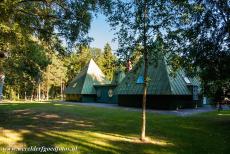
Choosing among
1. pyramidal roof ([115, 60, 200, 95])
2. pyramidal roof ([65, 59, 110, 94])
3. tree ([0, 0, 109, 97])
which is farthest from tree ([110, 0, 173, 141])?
pyramidal roof ([65, 59, 110, 94])

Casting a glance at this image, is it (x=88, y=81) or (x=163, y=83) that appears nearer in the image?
(x=163, y=83)

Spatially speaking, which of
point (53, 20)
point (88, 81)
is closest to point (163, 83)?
point (53, 20)

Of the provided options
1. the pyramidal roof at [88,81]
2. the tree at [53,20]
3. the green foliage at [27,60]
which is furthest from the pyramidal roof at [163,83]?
the pyramidal roof at [88,81]

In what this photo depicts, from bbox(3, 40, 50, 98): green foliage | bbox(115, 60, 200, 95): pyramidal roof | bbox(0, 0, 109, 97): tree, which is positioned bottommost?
bbox(115, 60, 200, 95): pyramidal roof

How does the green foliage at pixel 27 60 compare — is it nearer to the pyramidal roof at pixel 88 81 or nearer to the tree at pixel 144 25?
the tree at pixel 144 25

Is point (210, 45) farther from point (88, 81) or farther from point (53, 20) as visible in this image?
point (88, 81)

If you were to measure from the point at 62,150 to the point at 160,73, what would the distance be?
23293mm

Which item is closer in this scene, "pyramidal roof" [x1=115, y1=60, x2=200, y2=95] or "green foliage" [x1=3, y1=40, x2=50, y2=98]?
"green foliage" [x1=3, y1=40, x2=50, y2=98]

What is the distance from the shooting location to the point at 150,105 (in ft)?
105

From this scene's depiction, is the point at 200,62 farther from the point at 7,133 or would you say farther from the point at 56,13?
the point at 7,133

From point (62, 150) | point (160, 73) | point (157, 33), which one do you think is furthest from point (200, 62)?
point (160, 73)

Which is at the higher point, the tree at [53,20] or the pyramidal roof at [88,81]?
the tree at [53,20]

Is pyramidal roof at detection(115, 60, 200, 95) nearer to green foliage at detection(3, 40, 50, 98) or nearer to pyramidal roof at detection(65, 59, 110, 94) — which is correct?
green foliage at detection(3, 40, 50, 98)

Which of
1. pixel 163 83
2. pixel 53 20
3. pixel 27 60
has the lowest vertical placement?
pixel 163 83
